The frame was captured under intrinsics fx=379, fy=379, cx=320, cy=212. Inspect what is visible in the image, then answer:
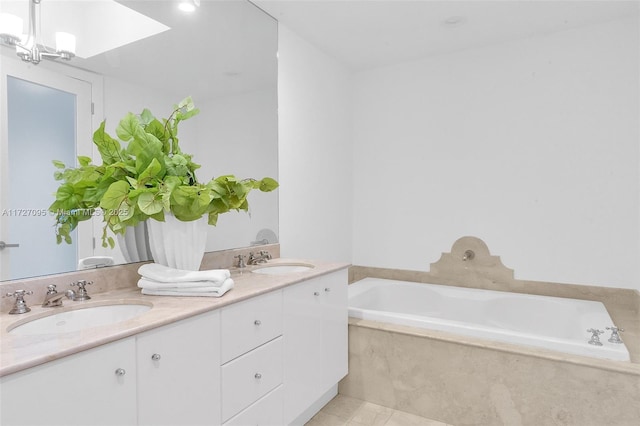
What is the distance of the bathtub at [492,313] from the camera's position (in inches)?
78.8

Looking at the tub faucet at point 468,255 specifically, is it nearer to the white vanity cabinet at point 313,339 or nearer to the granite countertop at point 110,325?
the white vanity cabinet at point 313,339

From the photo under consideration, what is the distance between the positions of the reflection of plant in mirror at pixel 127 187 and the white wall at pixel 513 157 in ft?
7.07

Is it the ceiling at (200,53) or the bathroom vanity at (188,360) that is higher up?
the ceiling at (200,53)

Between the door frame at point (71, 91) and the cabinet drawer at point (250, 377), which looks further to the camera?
the cabinet drawer at point (250, 377)

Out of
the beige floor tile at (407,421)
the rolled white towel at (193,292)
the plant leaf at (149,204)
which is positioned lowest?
the beige floor tile at (407,421)

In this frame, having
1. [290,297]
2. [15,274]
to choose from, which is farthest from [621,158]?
[15,274]

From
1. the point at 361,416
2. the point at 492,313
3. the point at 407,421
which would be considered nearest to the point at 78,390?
the point at 361,416

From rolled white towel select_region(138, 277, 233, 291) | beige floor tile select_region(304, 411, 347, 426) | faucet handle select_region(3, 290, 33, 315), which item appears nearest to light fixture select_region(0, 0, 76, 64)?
faucet handle select_region(3, 290, 33, 315)

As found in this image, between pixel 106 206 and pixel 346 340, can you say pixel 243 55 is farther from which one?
pixel 346 340

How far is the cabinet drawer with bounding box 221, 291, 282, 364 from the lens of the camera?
4.62ft

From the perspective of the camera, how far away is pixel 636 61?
2.53 m

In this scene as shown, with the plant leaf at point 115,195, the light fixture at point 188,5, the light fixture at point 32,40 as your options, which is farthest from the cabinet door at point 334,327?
the light fixture at point 188,5

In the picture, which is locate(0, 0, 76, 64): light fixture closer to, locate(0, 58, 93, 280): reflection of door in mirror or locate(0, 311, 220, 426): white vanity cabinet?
locate(0, 58, 93, 280): reflection of door in mirror

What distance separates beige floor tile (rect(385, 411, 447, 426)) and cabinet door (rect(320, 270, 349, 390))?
37 cm
